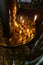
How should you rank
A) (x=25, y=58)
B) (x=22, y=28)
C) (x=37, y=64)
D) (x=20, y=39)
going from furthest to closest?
(x=22, y=28)
(x=20, y=39)
(x=25, y=58)
(x=37, y=64)

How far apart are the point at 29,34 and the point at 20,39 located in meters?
0.08

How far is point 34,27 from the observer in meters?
1.22

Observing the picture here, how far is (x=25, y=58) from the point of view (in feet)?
3.17

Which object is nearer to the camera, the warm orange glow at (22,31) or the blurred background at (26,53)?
the blurred background at (26,53)

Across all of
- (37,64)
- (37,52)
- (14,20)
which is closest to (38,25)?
(14,20)

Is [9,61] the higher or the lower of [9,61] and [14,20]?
the lower

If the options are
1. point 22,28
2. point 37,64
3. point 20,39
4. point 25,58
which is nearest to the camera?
point 37,64

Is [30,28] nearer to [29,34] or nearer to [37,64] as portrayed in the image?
[29,34]

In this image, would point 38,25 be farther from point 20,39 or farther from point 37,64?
point 37,64

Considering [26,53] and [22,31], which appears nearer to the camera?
[26,53]

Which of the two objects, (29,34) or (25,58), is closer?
(25,58)

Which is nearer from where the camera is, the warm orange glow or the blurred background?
the blurred background

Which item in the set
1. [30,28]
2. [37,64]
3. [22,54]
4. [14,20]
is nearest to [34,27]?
[30,28]

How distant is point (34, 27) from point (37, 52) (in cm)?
27
